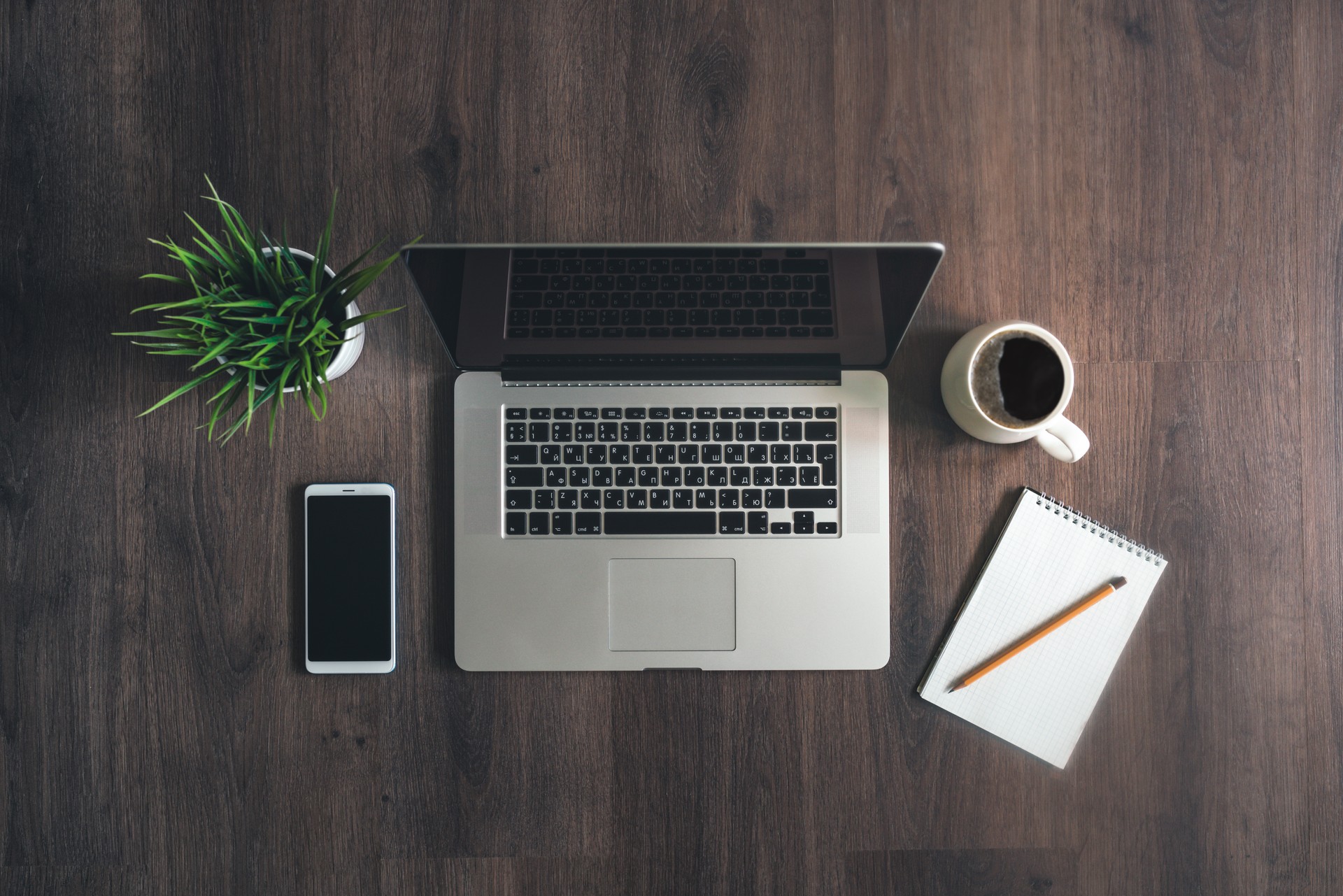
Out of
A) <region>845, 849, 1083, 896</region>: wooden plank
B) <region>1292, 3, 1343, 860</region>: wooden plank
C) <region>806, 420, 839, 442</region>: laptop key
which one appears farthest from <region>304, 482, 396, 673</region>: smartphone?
<region>1292, 3, 1343, 860</region>: wooden plank

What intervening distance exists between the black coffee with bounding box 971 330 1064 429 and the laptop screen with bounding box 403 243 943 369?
104 mm

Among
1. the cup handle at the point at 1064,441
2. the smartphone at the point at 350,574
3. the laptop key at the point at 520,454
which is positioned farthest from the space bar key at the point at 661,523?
the cup handle at the point at 1064,441

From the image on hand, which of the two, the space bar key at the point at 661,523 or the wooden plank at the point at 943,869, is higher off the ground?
the space bar key at the point at 661,523

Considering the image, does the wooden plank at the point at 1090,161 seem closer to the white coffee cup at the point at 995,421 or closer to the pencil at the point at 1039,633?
the white coffee cup at the point at 995,421

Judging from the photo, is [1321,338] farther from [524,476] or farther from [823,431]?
[524,476]

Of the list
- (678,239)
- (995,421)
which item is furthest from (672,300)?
(995,421)

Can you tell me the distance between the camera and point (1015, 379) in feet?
2.80

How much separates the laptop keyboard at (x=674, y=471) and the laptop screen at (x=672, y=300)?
0.22 ft

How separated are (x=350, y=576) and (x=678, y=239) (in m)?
0.51

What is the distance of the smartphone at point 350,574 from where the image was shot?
34.9 inches

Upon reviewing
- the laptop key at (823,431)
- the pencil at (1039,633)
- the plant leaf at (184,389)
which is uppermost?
the plant leaf at (184,389)

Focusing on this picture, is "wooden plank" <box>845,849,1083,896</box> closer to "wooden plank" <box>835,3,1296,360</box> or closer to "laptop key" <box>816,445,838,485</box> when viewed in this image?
"laptop key" <box>816,445,838,485</box>

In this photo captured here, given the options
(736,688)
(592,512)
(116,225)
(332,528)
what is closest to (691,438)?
(592,512)

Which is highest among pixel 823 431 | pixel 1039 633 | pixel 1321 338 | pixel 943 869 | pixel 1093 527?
pixel 1321 338
